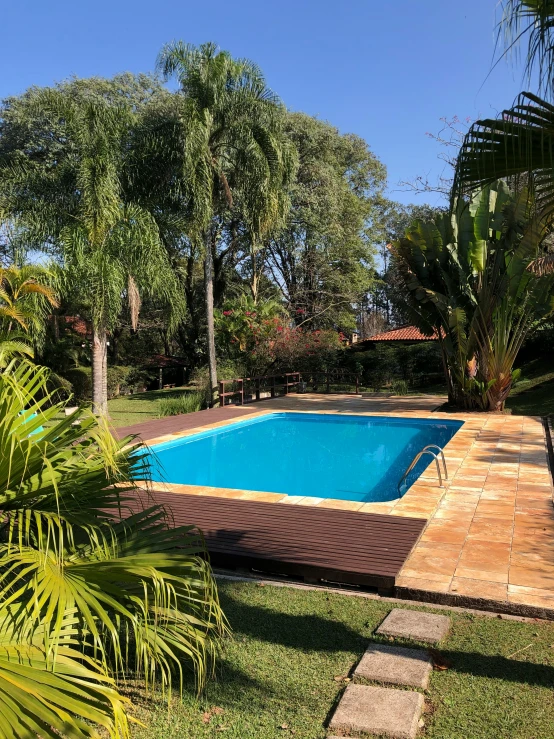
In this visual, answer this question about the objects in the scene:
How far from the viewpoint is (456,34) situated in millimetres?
3020

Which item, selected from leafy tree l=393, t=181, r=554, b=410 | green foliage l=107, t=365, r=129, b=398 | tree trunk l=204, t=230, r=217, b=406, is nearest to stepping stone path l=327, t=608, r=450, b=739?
leafy tree l=393, t=181, r=554, b=410

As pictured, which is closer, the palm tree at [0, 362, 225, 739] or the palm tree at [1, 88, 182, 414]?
the palm tree at [0, 362, 225, 739]

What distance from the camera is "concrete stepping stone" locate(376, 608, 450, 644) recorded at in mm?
3795

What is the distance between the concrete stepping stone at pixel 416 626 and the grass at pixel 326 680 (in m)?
0.08

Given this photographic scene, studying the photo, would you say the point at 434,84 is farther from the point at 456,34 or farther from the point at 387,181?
the point at 387,181

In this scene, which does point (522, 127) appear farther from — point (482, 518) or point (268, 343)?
point (268, 343)

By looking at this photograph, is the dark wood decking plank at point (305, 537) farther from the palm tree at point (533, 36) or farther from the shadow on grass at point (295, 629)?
the palm tree at point (533, 36)

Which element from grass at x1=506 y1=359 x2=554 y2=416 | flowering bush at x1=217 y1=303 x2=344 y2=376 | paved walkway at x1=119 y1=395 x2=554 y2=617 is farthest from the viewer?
flowering bush at x1=217 y1=303 x2=344 y2=376

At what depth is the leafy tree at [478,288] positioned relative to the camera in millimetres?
13578

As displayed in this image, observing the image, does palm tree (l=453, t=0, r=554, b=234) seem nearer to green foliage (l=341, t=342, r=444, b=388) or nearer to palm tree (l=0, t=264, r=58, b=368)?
palm tree (l=0, t=264, r=58, b=368)

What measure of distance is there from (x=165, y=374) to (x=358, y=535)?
67.9 feet

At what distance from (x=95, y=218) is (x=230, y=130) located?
579 cm

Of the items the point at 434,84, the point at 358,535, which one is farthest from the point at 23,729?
the point at 434,84

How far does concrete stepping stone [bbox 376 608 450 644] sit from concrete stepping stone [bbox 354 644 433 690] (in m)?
0.23
